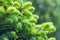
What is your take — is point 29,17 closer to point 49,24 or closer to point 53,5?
point 49,24

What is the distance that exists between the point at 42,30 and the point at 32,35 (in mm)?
166

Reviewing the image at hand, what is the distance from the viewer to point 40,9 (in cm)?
1017

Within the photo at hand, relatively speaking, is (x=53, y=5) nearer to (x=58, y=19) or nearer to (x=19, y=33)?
(x=58, y=19)

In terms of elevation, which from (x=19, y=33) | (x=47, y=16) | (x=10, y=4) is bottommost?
(x=19, y=33)

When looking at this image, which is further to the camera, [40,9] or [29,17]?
[40,9]

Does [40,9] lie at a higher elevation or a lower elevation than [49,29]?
higher

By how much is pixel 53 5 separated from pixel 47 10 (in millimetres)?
303

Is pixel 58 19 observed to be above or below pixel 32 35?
above

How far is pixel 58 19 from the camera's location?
395 inches

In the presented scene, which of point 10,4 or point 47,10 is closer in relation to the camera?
point 10,4

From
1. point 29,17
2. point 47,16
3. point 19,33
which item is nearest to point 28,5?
point 29,17

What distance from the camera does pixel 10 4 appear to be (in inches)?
144

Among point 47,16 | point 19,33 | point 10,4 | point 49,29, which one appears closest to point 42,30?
point 49,29

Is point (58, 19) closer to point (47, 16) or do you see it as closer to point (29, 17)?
point (47, 16)
